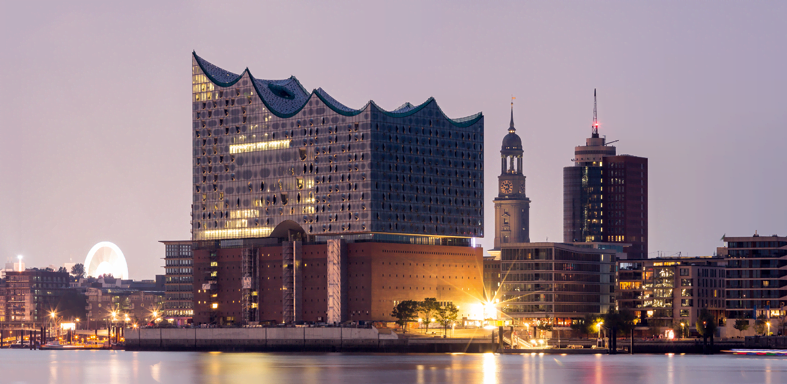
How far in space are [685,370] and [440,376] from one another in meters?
38.3

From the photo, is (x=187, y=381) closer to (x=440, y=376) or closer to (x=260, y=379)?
(x=260, y=379)

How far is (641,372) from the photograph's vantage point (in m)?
182

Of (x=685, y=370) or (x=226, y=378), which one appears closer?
(x=226, y=378)

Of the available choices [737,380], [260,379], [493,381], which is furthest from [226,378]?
[737,380]

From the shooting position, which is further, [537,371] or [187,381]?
[537,371]

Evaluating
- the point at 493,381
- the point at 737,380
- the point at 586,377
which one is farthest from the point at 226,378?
the point at 737,380

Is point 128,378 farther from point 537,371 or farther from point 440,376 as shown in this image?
point 537,371

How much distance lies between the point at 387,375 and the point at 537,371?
23363 millimetres

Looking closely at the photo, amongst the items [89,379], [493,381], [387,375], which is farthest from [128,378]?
[493,381]

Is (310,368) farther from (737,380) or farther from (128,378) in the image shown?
(737,380)

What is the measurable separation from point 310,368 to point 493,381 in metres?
40.0

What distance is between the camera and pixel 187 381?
552 feet

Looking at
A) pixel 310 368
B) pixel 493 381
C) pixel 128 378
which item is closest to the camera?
pixel 493 381

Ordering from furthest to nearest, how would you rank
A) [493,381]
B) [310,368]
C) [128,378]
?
[310,368]
[128,378]
[493,381]
